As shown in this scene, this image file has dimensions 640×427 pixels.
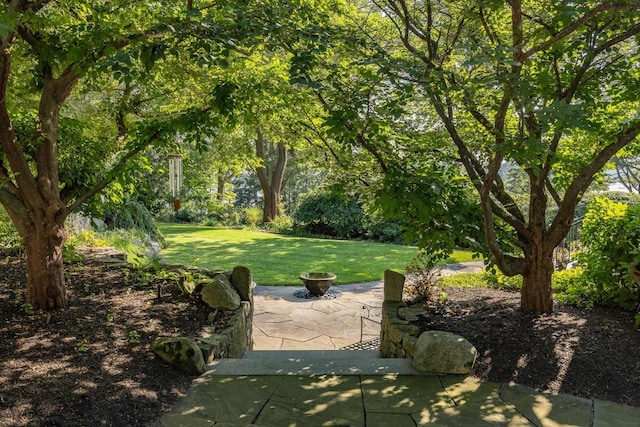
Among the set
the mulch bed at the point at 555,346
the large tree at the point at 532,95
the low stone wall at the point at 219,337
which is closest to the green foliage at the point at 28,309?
the low stone wall at the point at 219,337

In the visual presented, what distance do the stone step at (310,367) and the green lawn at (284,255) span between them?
475cm

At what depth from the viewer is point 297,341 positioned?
5.36 meters

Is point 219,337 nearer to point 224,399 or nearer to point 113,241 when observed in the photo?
point 224,399

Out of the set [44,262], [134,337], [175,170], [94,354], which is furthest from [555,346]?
[175,170]

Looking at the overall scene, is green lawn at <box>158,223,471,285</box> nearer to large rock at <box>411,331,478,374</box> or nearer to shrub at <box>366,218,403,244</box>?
shrub at <box>366,218,403,244</box>

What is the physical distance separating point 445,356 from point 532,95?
192cm

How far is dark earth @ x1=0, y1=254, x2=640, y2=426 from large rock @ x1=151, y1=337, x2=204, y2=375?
0.05 m

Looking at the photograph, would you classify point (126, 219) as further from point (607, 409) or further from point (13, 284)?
point (607, 409)

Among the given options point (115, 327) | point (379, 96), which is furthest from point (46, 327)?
point (379, 96)

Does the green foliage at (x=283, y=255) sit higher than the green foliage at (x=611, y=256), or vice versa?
the green foliage at (x=611, y=256)

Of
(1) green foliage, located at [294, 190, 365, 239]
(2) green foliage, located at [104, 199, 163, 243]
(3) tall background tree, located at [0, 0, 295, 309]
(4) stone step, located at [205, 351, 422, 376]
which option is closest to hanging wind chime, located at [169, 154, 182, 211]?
(3) tall background tree, located at [0, 0, 295, 309]

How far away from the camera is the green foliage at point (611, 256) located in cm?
428

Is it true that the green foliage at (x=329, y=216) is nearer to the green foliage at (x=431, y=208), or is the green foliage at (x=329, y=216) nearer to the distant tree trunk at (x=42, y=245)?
the green foliage at (x=431, y=208)

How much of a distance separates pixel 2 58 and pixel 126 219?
7.20 m
